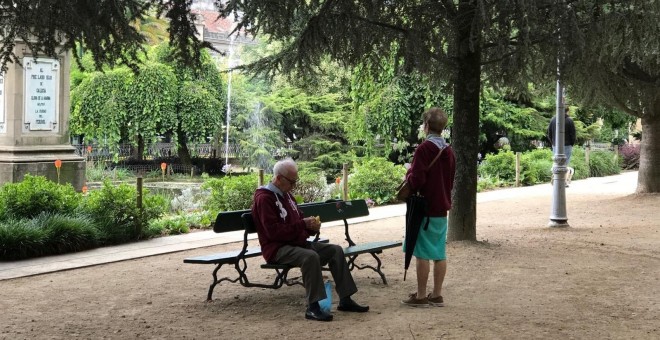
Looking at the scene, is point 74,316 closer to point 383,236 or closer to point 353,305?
point 353,305

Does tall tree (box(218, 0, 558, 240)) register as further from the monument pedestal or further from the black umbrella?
the monument pedestal

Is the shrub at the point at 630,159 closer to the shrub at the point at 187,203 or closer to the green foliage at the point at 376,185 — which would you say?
the green foliage at the point at 376,185

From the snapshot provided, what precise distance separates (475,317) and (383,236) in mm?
5695

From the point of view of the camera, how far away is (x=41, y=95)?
1417 cm

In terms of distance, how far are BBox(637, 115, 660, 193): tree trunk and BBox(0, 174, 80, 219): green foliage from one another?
462 inches

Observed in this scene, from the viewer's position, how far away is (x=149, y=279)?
8516 millimetres

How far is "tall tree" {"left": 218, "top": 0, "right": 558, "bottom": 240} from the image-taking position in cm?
873

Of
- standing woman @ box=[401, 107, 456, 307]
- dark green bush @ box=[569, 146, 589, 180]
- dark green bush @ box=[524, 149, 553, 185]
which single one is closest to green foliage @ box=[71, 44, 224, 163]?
dark green bush @ box=[524, 149, 553, 185]

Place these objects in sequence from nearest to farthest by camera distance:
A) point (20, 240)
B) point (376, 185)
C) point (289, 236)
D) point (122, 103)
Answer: point (289, 236)
point (20, 240)
point (376, 185)
point (122, 103)

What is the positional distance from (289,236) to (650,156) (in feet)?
40.9

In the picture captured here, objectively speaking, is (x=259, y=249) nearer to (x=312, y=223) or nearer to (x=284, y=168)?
(x=312, y=223)

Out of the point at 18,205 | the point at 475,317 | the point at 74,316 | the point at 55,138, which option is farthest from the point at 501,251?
the point at 55,138

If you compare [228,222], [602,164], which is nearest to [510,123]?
[602,164]

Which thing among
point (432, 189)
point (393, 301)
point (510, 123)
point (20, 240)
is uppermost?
point (510, 123)
